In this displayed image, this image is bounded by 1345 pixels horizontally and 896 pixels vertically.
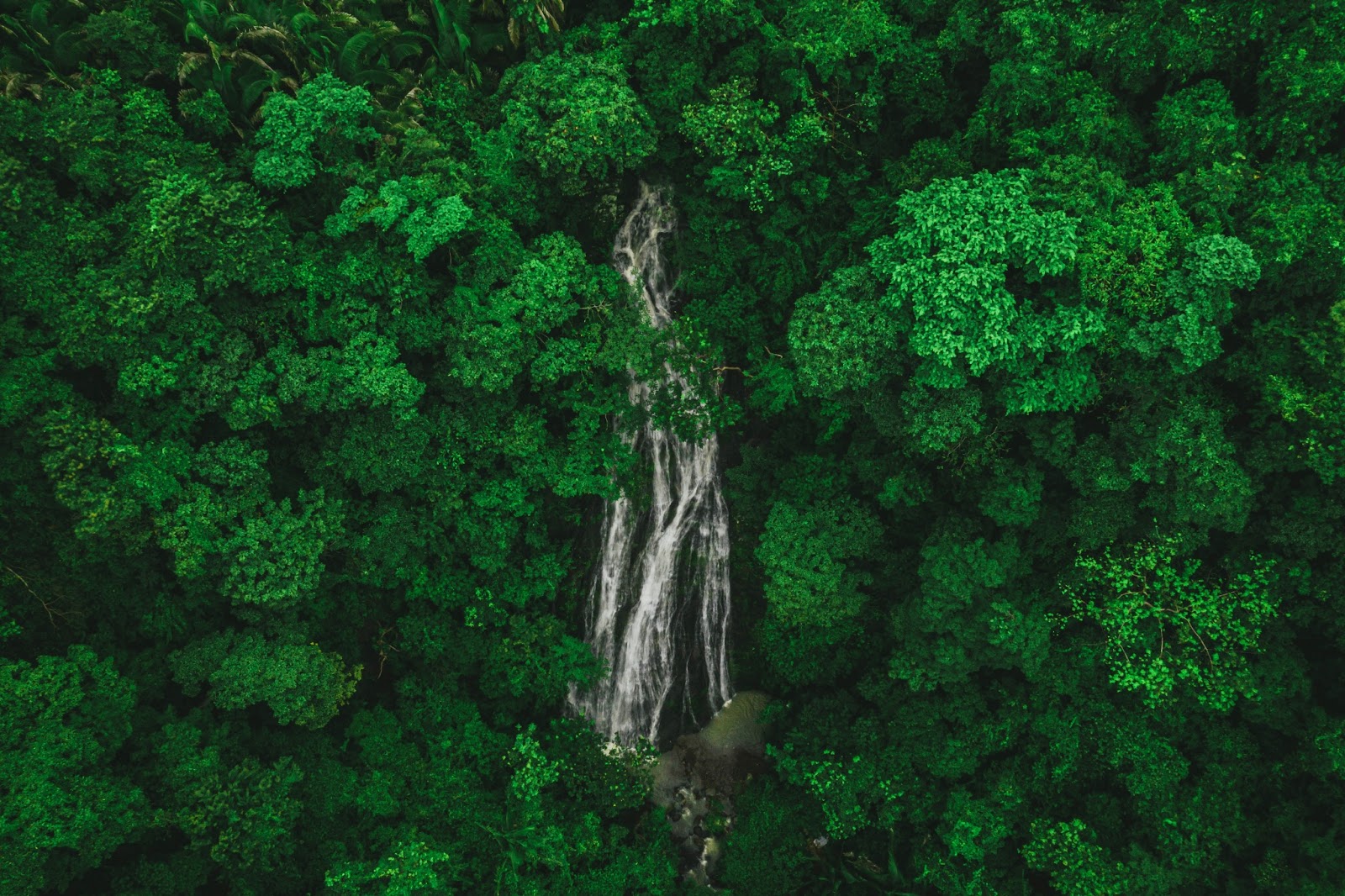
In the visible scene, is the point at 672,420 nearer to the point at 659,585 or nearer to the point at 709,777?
the point at 659,585

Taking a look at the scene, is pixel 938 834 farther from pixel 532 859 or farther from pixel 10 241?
pixel 10 241

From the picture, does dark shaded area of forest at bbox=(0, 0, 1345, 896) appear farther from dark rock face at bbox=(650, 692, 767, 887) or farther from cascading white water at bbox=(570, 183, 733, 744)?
dark rock face at bbox=(650, 692, 767, 887)

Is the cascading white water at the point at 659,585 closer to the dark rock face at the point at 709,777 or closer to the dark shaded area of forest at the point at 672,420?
the dark rock face at the point at 709,777

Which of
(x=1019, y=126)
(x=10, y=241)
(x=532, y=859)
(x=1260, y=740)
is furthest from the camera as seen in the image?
(x=532, y=859)

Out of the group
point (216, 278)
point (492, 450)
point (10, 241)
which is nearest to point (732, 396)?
point (492, 450)

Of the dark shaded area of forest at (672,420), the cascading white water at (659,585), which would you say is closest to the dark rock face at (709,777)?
the cascading white water at (659,585)

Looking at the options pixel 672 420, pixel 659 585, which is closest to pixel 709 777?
pixel 659 585
